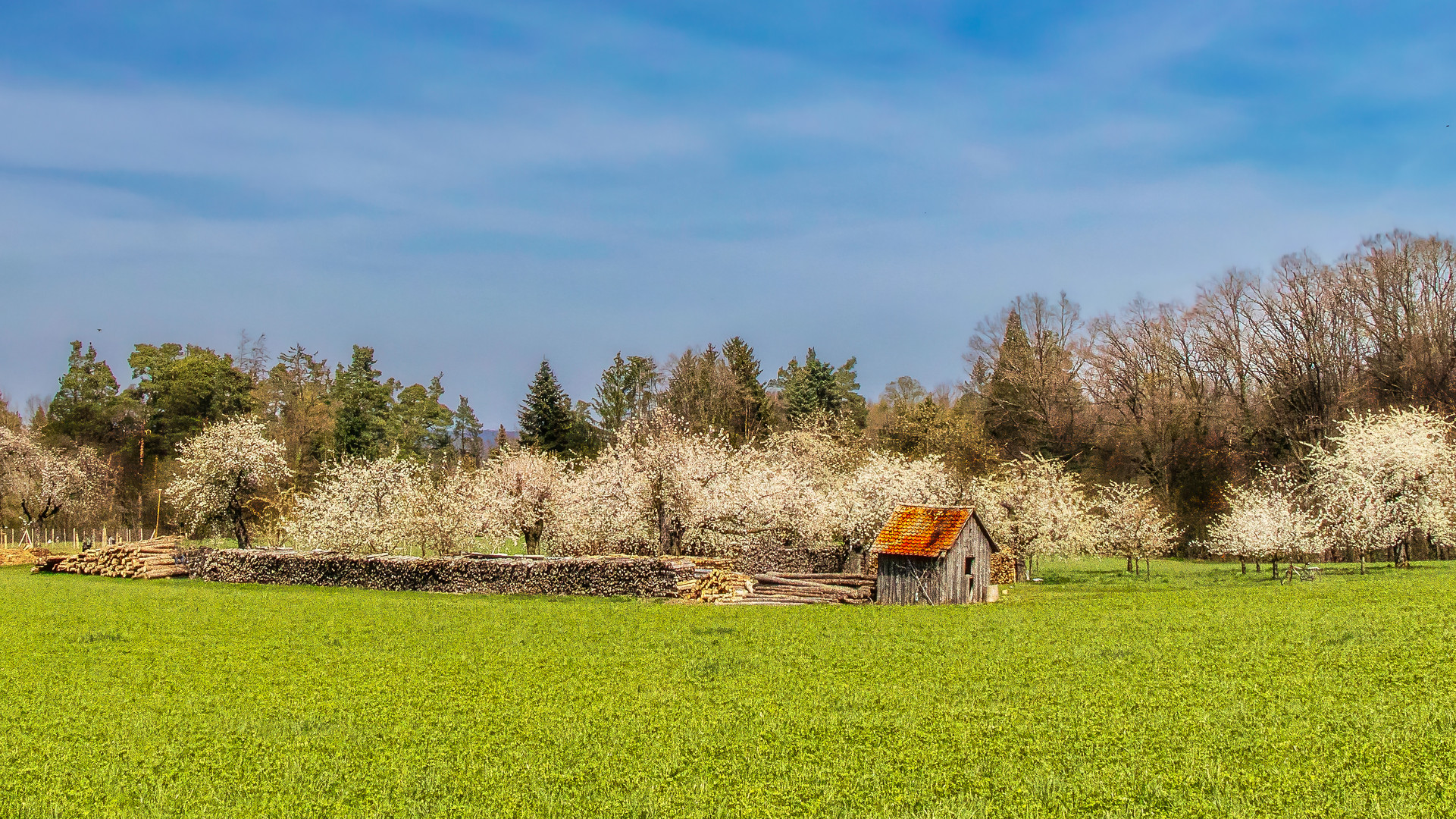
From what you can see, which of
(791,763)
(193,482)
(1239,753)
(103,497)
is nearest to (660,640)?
(791,763)

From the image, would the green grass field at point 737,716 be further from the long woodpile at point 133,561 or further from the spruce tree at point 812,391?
the spruce tree at point 812,391

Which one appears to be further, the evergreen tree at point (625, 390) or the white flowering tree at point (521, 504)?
the evergreen tree at point (625, 390)

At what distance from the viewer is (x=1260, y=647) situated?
62.8 ft

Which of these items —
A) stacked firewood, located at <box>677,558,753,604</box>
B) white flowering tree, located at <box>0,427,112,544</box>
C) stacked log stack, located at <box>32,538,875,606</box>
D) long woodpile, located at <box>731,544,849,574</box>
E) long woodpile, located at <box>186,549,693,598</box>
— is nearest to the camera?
stacked firewood, located at <box>677,558,753,604</box>

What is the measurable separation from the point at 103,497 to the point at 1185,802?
82.5 metres

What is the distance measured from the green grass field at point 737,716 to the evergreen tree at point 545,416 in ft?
149

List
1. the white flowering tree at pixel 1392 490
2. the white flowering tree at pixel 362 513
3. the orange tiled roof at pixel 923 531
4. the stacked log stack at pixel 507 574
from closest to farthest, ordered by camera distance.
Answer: the orange tiled roof at pixel 923 531 → the stacked log stack at pixel 507 574 → the white flowering tree at pixel 1392 490 → the white flowering tree at pixel 362 513

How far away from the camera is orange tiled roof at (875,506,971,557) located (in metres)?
31.4

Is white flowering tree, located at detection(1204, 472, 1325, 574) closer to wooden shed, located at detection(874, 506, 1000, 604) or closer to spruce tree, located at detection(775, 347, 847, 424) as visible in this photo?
wooden shed, located at detection(874, 506, 1000, 604)

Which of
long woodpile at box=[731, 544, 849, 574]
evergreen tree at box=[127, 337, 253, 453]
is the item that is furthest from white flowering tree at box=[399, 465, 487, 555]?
evergreen tree at box=[127, 337, 253, 453]

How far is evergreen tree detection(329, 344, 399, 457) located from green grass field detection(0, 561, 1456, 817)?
161 ft

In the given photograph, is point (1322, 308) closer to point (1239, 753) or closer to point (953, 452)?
point (953, 452)

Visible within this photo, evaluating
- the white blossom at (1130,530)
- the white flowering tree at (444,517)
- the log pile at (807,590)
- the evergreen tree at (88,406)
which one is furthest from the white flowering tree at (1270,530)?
the evergreen tree at (88,406)

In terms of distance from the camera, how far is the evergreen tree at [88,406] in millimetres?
84250
